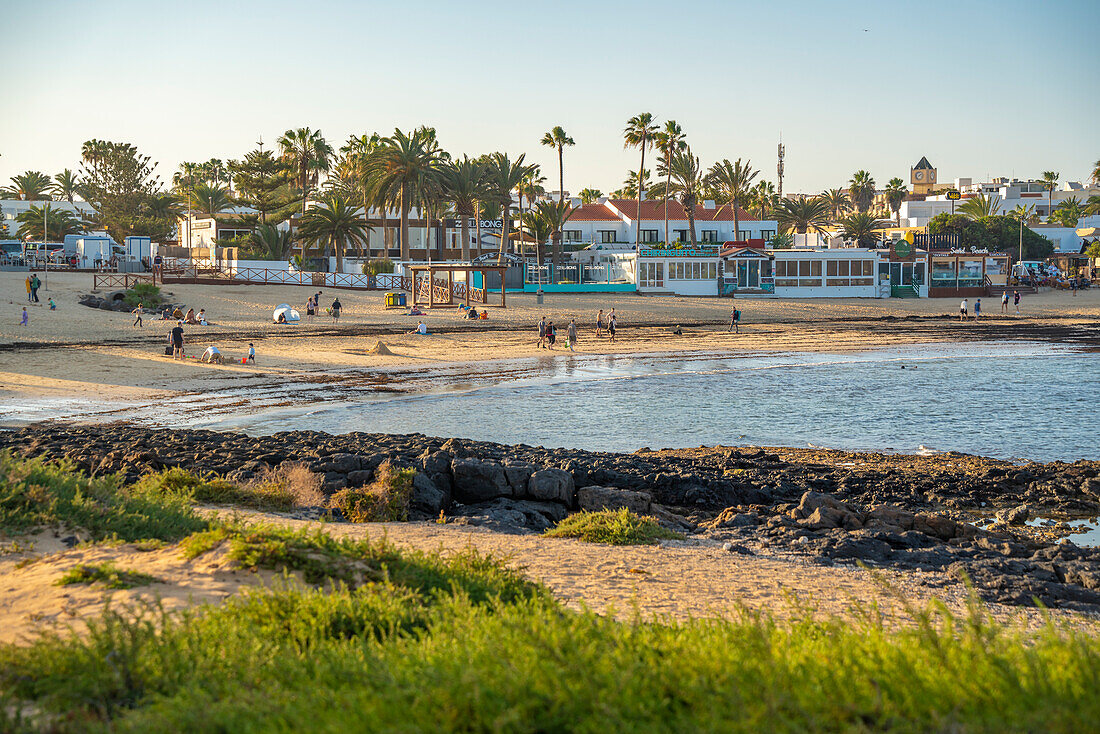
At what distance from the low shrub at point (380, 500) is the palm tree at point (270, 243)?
5494 centimetres

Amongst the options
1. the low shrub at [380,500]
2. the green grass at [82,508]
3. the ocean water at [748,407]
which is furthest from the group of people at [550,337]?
the green grass at [82,508]

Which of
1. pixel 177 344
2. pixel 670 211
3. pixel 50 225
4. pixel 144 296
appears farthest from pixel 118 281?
pixel 670 211

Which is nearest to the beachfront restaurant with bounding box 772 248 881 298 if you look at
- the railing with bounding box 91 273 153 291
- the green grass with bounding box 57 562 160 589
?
the railing with bounding box 91 273 153 291

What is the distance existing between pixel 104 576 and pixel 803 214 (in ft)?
293

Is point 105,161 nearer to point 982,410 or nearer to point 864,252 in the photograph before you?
point 864,252

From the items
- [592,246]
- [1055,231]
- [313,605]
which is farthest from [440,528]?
[1055,231]

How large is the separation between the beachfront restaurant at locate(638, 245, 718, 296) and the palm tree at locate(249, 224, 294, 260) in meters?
27.4

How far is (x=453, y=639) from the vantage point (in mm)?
5152

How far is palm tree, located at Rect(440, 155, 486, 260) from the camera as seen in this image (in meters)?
67.7

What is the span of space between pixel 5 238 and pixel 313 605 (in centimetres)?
7710

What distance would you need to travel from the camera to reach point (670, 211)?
8750 centimetres

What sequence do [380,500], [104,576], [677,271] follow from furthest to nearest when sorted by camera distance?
[677,271], [380,500], [104,576]

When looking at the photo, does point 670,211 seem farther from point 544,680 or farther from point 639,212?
point 544,680

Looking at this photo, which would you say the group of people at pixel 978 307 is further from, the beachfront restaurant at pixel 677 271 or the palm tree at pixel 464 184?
the palm tree at pixel 464 184
